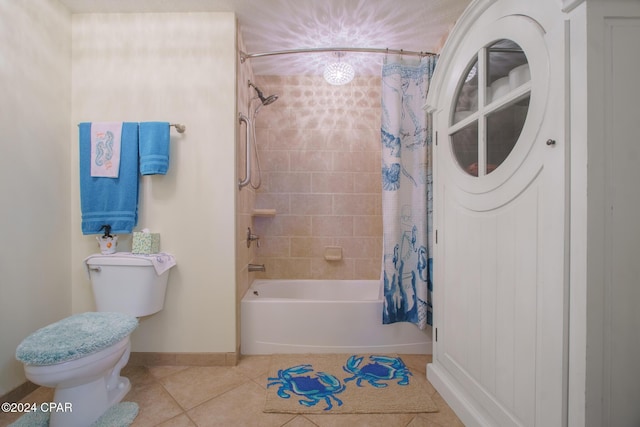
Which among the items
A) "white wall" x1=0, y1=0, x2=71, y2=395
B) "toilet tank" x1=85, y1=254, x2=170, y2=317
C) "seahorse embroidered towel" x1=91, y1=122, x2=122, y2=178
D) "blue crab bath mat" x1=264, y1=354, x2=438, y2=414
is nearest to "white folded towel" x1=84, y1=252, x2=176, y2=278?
"toilet tank" x1=85, y1=254, x2=170, y2=317

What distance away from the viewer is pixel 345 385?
143 cm

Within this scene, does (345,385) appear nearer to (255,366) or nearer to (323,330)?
(323,330)

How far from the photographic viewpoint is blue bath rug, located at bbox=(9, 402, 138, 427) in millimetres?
1136

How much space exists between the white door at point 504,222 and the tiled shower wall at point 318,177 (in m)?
1.05

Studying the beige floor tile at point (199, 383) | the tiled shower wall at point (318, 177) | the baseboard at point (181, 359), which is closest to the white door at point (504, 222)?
the tiled shower wall at point (318, 177)

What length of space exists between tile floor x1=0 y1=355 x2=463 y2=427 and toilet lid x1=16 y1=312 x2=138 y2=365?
1.39 feet

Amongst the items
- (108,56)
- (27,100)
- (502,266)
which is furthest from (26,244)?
(502,266)

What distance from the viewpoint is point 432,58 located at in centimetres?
170

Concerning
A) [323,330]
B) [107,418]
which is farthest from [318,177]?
[107,418]

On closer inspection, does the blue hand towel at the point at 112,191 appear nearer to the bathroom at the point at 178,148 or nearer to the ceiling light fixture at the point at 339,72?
the bathroom at the point at 178,148

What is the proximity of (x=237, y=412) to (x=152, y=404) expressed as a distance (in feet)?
1.43

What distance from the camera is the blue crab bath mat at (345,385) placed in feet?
4.16

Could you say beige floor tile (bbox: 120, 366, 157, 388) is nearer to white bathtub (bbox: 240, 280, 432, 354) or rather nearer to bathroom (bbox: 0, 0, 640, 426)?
bathroom (bbox: 0, 0, 640, 426)

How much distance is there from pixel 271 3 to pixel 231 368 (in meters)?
2.23
